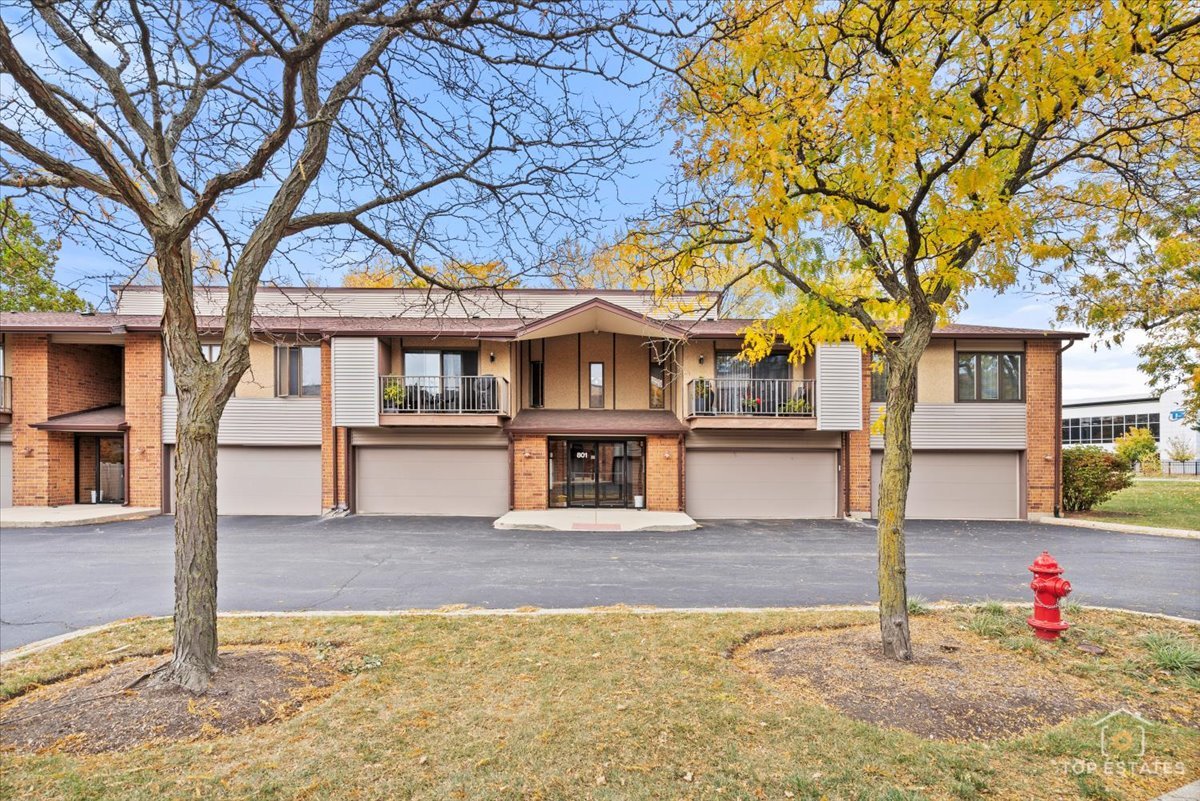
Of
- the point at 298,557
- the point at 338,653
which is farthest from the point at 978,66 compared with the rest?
the point at 298,557

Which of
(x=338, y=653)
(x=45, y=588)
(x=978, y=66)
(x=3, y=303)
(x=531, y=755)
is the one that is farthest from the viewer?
(x=3, y=303)

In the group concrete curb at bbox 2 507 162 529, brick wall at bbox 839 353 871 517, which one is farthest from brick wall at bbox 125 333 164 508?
brick wall at bbox 839 353 871 517

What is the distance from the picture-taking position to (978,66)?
4.80m

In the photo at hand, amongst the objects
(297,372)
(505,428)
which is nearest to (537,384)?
(505,428)

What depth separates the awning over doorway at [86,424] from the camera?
1567cm

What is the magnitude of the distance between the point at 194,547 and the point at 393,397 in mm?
11390

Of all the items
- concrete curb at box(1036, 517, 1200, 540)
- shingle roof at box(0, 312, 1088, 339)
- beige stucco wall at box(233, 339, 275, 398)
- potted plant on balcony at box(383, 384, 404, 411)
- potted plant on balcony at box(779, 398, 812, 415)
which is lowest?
concrete curb at box(1036, 517, 1200, 540)

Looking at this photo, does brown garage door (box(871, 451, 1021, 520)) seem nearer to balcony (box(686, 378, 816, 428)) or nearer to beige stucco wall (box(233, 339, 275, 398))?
balcony (box(686, 378, 816, 428))

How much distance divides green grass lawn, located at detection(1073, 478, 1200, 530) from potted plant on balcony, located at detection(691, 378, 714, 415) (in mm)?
10297

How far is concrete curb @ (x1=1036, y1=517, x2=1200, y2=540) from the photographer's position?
12.1 meters

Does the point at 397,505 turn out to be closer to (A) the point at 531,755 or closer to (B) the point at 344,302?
(B) the point at 344,302

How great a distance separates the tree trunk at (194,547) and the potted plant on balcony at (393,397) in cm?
1116

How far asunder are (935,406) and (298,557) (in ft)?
52.4

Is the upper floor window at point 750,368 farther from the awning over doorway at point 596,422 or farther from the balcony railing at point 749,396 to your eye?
the awning over doorway at point 596,422
